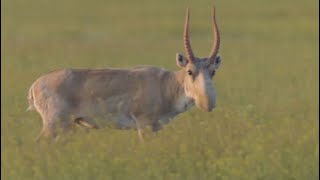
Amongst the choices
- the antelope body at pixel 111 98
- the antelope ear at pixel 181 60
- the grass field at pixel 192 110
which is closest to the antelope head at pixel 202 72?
the antelope ear at pixel 181 60

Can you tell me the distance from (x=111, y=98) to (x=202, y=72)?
123 cm

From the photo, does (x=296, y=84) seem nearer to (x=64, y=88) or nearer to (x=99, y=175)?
(x=64, y=88)

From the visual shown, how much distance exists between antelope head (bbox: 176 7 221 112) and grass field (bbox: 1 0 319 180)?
0.64ft

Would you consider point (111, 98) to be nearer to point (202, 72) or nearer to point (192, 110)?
point (192, 110)

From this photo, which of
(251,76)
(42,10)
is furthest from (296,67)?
(42,10)

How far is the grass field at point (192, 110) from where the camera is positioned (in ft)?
35.2

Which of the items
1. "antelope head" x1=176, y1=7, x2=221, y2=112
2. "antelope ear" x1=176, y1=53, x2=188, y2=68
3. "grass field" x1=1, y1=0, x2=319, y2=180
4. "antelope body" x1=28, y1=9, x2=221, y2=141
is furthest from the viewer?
"antelope body" x1=28, y1=9, x2=221, y2=141

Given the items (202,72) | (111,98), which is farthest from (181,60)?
(111,98)

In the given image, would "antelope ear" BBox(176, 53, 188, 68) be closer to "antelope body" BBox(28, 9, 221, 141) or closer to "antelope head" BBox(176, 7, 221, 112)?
"antelope head" BBox(176, 7, 221, 112)

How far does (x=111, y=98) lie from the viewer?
13.1m

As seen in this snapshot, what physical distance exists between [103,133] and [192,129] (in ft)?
3.10

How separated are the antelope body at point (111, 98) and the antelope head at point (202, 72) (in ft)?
1.05

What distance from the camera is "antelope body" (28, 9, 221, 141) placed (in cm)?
1300

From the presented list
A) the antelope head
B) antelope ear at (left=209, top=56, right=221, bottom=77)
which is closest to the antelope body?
the antelope head
